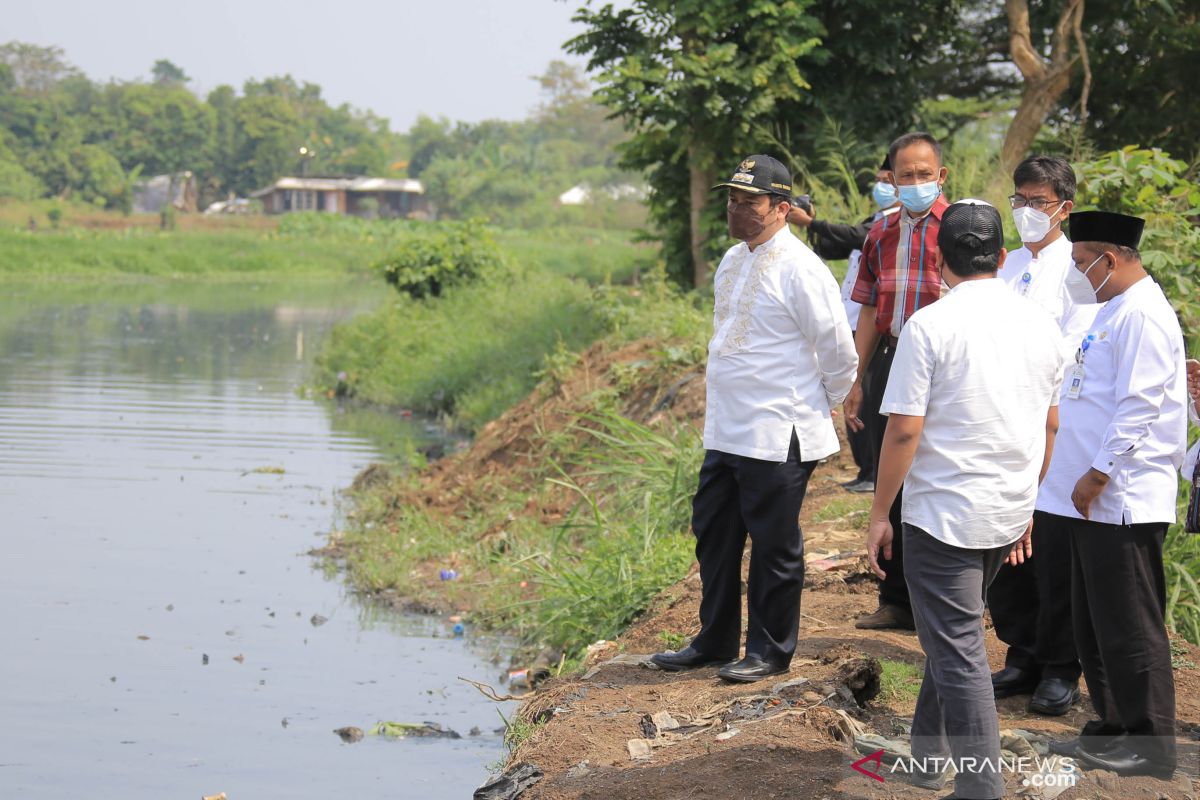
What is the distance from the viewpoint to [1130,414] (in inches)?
160

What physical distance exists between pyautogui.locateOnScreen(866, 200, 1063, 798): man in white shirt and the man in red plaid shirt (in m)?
1.32

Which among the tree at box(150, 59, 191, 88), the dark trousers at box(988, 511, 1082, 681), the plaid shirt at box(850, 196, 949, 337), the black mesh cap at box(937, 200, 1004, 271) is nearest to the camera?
the black mesh cap at box(937, 200, 1004, 271)

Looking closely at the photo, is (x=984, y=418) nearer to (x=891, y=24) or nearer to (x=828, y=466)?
(x=828, y=466)

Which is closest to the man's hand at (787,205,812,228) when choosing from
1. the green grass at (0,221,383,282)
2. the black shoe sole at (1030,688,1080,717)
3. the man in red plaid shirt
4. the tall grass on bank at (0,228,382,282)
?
the man in red plaid shirt

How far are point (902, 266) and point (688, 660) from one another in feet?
5.53

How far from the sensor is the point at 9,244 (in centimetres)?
4525

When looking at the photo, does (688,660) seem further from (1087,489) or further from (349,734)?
(349,734)

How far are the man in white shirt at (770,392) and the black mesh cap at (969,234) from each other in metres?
0.98

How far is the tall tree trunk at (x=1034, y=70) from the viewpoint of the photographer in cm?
1476

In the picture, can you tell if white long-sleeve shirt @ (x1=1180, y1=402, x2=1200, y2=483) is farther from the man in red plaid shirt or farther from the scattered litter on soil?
the scattered litter on soil

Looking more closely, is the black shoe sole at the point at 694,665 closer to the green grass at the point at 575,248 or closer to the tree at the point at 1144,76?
the tree at the point at 1144,76

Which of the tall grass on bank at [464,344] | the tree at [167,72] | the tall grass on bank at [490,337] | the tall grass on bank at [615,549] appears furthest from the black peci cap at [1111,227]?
the tree at [167,72]

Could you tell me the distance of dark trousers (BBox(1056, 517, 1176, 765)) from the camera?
409cm

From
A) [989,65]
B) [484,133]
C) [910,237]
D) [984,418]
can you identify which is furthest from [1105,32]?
[484,133]
